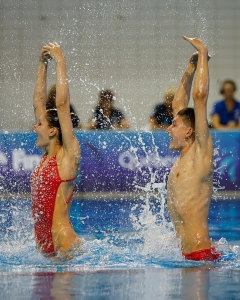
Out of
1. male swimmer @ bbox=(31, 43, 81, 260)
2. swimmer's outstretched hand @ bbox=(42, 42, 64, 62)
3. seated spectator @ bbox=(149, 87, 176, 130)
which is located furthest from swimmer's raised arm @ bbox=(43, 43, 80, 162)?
seated spectator @ bbox=(149, 87, 176, 130)

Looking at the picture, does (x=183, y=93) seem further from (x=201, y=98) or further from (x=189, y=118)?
(x=201, y=98)

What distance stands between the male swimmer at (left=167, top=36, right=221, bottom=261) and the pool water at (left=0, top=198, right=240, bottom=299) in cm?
13

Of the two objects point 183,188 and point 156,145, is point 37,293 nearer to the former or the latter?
point 183,188

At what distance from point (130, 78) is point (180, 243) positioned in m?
6.85

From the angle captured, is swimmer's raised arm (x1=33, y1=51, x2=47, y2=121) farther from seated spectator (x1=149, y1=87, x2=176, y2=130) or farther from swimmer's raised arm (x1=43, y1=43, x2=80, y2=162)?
seated spectator (x1=149, y1=87, x2=176, y2=130)

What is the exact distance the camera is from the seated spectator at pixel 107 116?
9.86m

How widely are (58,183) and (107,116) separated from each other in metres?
4.95

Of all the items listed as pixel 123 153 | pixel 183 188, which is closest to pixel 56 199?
pixel 183 188

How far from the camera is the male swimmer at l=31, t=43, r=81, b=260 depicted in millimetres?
4934

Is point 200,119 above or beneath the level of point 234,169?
above

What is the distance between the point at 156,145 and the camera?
9.75 meters

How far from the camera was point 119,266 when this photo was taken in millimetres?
4840

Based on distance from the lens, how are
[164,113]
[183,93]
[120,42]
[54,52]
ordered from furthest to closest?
Result: [120,42]
[164,113]
[183,93]
[54,52]

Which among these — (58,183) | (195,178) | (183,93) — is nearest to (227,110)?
(183,93)
